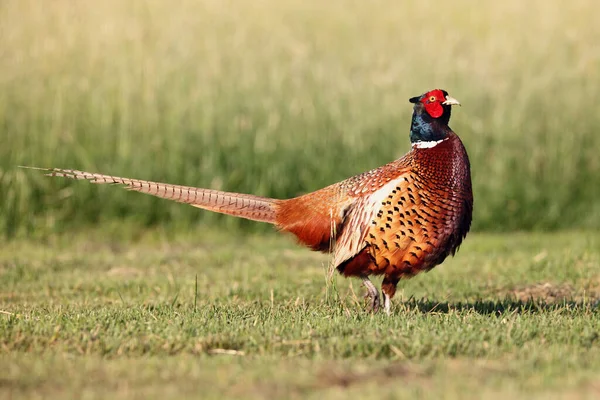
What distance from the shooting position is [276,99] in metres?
11.9

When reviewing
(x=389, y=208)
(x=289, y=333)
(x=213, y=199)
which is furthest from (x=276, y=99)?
(x=289, y=333)

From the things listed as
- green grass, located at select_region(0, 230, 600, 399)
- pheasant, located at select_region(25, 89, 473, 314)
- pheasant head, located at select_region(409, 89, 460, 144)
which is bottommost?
green grass, located at select_region(0, 230, 600, 399)

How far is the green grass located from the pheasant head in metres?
1.05

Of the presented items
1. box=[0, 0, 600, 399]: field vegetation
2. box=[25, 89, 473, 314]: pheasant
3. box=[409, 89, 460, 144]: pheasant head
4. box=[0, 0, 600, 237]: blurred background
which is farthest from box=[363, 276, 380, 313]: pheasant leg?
box=[0, 0, 600, 237]: blurred background

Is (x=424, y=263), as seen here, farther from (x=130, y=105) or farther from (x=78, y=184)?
(x=130, y=105)

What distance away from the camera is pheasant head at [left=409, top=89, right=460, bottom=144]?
6.44 meters

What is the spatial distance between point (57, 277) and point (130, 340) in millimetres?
3457

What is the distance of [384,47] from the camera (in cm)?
1276

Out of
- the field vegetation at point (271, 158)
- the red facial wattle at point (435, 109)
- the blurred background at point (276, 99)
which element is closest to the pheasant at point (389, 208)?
the red facial wattle at point (435, 109)

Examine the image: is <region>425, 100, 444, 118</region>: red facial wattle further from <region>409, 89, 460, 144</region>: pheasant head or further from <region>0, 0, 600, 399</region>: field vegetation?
<region>0, 0, 600, 399</region>: field vegetation

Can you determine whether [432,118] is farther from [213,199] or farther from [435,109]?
[213,199]

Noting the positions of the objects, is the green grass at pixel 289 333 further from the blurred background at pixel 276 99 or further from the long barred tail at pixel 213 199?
the blurred background at pixel 276 99

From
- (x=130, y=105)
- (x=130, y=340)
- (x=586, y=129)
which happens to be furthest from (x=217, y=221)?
(x=130, y=340)

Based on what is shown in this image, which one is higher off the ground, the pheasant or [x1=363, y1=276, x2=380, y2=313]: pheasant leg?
the pheasant
